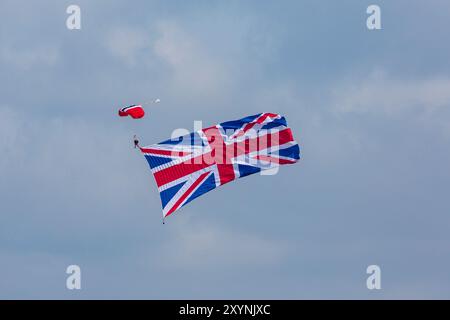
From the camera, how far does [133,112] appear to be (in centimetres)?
13425

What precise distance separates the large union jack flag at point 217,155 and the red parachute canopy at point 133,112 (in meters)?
4.66

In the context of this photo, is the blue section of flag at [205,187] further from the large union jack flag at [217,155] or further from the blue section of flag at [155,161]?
the blue section of flag at [155,161]

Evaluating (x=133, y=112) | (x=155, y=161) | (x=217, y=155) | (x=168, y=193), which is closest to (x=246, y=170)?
(x=217, y=155)

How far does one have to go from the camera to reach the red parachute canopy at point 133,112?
134 meters

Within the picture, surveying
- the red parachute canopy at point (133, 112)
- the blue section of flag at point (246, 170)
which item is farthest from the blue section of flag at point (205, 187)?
the red parachute canopy at point (133, 112)

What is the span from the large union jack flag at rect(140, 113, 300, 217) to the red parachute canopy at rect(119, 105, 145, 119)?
15.3ft

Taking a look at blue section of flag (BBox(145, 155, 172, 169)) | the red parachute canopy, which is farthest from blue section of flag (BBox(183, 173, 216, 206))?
the red parachute canopy

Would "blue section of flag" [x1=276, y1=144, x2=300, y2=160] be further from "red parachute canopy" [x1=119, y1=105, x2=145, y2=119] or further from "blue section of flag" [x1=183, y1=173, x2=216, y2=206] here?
"red parachute canopy" [x1=119, y1=105, x2=145, y2=119]

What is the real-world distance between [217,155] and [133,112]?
9765 mm
